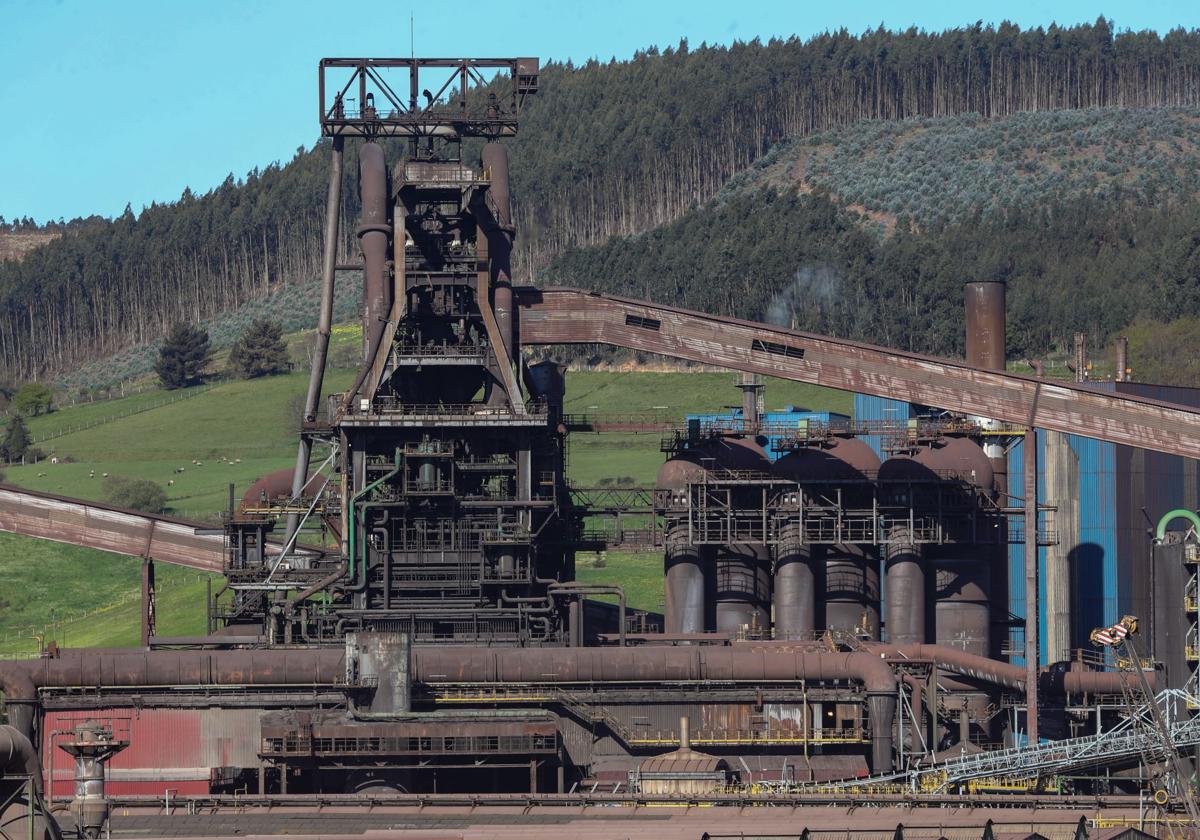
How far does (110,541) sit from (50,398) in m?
104

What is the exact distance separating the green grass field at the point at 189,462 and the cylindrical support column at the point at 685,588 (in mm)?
28212

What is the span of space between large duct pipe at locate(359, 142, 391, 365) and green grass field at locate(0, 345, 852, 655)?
29915 mm

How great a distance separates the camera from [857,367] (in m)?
81.6

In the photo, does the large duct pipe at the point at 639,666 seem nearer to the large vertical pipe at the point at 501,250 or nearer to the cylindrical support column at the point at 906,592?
the cylindrical support column at the point at 906,592

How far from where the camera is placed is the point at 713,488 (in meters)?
83.6

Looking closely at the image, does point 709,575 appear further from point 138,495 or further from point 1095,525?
point 138,495

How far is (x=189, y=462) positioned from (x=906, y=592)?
87.0 metres

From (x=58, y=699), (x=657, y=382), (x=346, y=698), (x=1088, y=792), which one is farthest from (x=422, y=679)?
(x=657, y=382)

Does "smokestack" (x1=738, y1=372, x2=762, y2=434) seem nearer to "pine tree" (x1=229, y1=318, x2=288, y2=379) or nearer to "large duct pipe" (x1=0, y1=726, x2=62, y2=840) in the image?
"large duct pipe" (x1=0, y1=726, x2=62, y2=840)

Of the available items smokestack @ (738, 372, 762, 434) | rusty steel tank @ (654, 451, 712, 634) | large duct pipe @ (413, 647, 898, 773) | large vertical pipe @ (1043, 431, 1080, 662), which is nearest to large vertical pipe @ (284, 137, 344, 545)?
large duct pipe @ (413, 647, 898, 773)

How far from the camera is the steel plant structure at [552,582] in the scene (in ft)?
233

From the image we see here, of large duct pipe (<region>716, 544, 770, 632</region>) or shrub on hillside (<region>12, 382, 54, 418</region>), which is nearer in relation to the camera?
large duct pipe (<region>716, 544, 770, 632</region>)

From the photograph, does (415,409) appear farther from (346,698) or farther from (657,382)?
(657,382)

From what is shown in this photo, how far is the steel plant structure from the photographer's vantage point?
71.1 m
